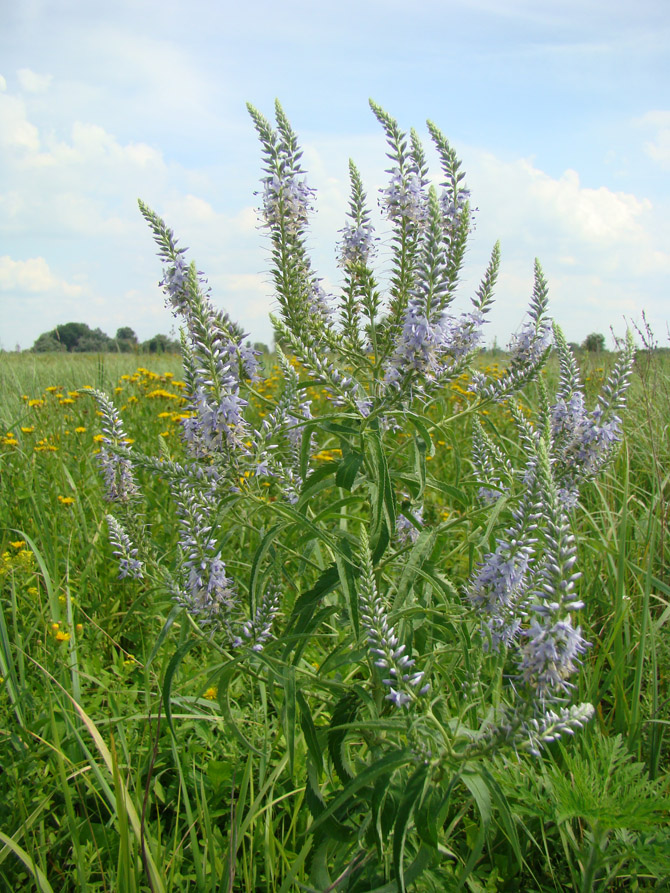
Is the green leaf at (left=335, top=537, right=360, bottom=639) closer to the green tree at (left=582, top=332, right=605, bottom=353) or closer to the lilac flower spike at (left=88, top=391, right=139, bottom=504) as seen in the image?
the lilac flower spike at (left=88, top=391, right=139, bottom=504)

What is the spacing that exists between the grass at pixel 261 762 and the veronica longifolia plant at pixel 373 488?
0.17 ft

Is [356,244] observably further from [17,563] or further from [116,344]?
[116,344]

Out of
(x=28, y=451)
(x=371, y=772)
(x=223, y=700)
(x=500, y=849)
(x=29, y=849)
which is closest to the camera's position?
(x=371, y=772)

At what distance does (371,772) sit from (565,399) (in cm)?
151

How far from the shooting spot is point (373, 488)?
1.76 meters

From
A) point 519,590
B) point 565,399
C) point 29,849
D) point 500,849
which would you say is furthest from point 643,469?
point 29,849

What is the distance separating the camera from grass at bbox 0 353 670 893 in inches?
71.2

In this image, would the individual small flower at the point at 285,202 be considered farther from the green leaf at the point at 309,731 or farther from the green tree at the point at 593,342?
the green tree at the point at 593,342

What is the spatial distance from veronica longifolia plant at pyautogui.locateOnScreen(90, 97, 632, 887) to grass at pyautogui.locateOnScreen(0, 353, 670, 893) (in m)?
0.05

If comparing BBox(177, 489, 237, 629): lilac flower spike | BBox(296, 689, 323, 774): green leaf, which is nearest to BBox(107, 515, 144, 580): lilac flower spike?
BBox(177, 489, 237, 629): lilac flower spike

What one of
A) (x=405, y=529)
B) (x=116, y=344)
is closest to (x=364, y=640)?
(x=405, y=529)

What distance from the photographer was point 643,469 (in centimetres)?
537

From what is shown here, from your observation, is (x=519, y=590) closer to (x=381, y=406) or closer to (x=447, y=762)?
(x=447, y=762)

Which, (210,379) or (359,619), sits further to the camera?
(210,379)
